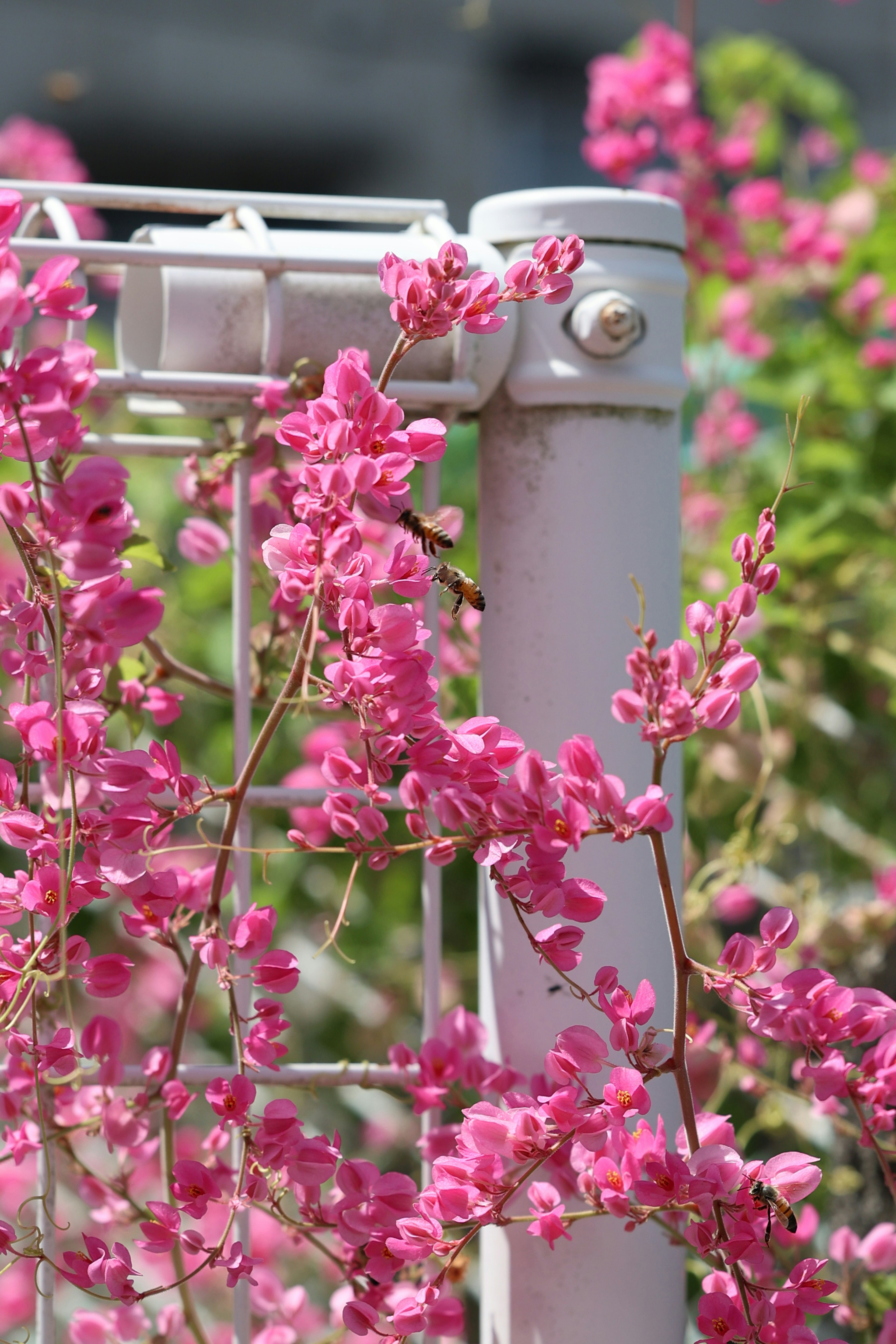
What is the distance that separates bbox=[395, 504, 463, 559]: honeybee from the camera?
2.21 feet

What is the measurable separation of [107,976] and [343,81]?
6.41 m

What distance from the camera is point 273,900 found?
143 cm

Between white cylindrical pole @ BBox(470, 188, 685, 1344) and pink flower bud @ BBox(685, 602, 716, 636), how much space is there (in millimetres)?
205

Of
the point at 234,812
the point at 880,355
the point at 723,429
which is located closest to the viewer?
the point at 234,812

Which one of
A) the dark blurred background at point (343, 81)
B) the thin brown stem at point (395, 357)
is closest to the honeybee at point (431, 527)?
the thin brown stem at point (395, 357)

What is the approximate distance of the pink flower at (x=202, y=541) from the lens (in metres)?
0.81

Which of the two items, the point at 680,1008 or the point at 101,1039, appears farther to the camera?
the point at 101,1039

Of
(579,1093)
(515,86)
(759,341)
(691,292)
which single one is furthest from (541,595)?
(515,86)

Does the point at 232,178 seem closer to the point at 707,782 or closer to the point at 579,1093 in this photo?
the point at 707,782

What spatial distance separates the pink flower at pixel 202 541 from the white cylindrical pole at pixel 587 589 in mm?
173

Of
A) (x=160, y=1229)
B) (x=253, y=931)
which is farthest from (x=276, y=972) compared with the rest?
(x=160, y=1229)

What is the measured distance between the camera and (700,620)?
55 centimetres

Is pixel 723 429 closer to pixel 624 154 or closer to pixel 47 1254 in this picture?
pixel 624 154

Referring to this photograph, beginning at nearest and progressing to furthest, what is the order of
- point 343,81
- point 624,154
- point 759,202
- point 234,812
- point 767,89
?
point 234,812 → point 624,154 → point 759,202 → point 767,89 → point 343,81
